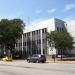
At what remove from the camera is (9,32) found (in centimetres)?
7344

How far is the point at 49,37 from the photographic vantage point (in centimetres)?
5341

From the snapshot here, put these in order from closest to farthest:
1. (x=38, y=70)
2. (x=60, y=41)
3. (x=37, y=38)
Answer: (x=38, y=70) < (x=60, y=41) < (x=37, y=38)

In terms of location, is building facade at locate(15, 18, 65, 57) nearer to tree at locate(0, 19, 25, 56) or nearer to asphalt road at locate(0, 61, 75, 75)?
tree at locate(0, 19, 25, 56)

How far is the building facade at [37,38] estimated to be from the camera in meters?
67.0

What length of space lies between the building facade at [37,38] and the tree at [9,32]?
3401mm

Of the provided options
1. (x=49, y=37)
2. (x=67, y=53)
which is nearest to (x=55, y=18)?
(x=67, y=53)

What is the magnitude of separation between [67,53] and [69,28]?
7010 mm

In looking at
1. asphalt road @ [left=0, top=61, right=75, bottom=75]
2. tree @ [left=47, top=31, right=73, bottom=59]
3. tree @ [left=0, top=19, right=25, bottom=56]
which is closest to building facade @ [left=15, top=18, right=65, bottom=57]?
tree @ [left=0, top=19, right=25, bottom=56]

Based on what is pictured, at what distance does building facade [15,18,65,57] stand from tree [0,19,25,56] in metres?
3.40

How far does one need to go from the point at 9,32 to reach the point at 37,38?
8.90m

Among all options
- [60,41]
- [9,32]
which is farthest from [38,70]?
[9,32]

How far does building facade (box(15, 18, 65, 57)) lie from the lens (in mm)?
67000

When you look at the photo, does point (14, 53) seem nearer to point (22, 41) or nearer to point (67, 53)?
point (22, 41)

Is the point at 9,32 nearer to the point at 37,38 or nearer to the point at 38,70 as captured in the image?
the point at 37,38
